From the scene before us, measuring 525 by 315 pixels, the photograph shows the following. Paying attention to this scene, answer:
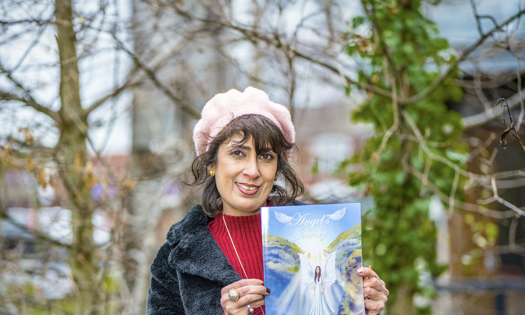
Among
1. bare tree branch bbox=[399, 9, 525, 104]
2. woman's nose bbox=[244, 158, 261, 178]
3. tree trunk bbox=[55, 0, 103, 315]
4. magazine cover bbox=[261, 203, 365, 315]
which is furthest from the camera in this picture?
tree trunk bbox=[55, 0, 103, 315]

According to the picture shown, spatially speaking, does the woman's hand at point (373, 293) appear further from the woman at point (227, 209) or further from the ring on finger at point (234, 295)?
the ring on finger at point (234, 295)

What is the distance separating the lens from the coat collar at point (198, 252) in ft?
5.41

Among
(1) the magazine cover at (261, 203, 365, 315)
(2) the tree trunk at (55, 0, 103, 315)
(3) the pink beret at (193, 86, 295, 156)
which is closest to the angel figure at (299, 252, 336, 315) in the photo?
(1) the magazine cover at (261, 203, 365, 315)

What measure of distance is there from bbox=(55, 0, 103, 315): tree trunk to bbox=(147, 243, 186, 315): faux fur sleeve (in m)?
1.65

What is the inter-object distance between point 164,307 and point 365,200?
6.71ft

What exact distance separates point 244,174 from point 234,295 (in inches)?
16.7

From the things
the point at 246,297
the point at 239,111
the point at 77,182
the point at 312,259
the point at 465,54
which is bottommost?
the point at 246,297

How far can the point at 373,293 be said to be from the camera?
1505mm

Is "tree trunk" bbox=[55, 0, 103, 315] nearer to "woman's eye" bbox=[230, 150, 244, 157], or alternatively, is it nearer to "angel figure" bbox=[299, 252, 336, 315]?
"woman's eye" bbox=[230, 150, 244, 157]

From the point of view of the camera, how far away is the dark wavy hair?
5.49ft

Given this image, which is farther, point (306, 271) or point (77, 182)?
point (77, 182)

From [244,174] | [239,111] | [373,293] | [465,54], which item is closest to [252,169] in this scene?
[244,174]

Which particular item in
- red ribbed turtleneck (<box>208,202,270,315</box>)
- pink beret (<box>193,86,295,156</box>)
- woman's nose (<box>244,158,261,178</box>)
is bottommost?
red ribbed turtleneck (<box>208,202,270,315</box>)

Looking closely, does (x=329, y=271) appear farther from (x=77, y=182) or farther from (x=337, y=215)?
(x=77, y=182)
